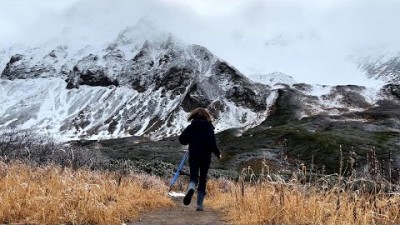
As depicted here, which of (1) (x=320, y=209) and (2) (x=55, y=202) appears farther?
(2) (x=55, y=202)

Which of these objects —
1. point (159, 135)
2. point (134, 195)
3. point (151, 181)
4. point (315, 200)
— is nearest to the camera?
point (315, 200)

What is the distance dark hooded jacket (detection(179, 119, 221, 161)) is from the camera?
11.9m

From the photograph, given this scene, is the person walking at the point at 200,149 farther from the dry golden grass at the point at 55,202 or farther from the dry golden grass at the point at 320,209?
the dry golden grass at the point at 320,209

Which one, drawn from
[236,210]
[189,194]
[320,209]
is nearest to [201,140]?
[189,194]

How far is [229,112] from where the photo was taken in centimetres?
19288

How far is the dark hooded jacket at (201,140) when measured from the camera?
11.9m

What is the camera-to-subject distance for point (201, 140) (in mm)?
11914

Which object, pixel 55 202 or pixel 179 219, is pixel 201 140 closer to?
pixel 179 219

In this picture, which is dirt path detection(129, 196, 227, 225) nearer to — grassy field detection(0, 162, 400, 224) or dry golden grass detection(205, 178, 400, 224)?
grassy field detection(0, 162, 400, 224)

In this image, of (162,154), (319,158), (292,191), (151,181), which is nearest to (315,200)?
(292,191)

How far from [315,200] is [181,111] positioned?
189917 mm

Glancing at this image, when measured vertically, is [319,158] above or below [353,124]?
below

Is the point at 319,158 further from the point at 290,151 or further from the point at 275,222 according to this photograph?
the point at 275,222

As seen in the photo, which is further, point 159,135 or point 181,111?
point 181,111
